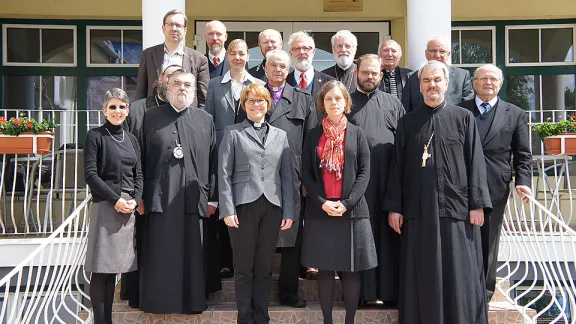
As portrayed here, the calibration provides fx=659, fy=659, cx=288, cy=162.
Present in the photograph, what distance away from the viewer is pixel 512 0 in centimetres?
982

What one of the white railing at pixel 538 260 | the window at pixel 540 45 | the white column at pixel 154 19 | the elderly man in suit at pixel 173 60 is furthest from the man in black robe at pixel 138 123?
the window at pixel 540 45

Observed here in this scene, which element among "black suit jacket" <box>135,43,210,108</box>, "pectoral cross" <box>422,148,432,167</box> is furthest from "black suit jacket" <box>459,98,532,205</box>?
"black suit jacket" <box>135,43,210,108</box>

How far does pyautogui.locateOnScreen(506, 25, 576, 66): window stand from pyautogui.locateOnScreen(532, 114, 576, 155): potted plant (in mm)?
3209

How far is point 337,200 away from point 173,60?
6.16ft

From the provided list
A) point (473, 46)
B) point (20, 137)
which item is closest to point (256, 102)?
point (20, 137)

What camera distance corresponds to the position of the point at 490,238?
4.87 m

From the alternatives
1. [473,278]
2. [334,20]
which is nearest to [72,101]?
[334,20]

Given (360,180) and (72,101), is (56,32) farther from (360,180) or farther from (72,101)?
(360,180)

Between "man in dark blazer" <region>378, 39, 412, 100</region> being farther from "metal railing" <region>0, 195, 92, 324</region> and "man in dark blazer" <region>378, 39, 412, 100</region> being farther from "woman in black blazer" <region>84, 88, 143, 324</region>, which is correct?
→ "metal railing" <region>0, 195, 92, 324</region>

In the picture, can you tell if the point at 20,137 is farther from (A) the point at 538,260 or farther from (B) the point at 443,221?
(A) the point at 538,260

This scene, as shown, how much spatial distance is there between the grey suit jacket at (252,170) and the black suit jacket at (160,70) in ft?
2.90

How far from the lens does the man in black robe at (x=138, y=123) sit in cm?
490

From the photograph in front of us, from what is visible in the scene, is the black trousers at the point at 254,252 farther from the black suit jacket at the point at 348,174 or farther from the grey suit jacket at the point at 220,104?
the grey suit jacket at the point at 220,104

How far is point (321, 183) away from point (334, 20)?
5.86 meters
